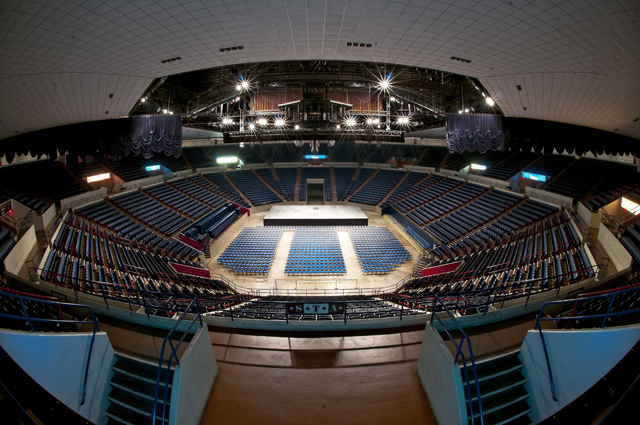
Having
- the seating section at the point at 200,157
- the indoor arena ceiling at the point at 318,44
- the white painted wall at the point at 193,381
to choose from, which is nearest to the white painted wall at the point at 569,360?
the white painted wall at the point at 193,381

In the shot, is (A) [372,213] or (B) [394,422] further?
(A) [372,213]

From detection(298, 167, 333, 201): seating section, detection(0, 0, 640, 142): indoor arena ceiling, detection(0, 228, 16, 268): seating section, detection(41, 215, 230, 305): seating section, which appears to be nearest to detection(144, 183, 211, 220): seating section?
detection(41, 215, 230, 305): seating section

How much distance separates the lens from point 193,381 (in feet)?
11.4

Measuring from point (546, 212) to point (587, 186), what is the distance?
4348 millimetres

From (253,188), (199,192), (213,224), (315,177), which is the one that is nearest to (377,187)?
(315,177)

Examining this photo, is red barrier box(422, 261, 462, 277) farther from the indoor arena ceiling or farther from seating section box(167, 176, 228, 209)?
seating section box(167, 176, 228, 209)

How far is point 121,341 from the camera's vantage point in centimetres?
452

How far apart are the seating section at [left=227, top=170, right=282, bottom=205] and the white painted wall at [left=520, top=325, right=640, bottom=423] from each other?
84.7 feet

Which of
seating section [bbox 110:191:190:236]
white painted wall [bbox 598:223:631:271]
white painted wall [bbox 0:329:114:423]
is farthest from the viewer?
seating section [bbox 110:191:190:236]

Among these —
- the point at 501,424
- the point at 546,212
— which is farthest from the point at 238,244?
the point at 546,212

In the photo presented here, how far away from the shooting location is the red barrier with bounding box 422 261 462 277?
13312 mm

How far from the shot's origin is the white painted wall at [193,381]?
10.2 ft

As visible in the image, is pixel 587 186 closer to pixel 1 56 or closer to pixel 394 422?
pixel 394 422

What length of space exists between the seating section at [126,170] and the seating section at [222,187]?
15.5 ft
